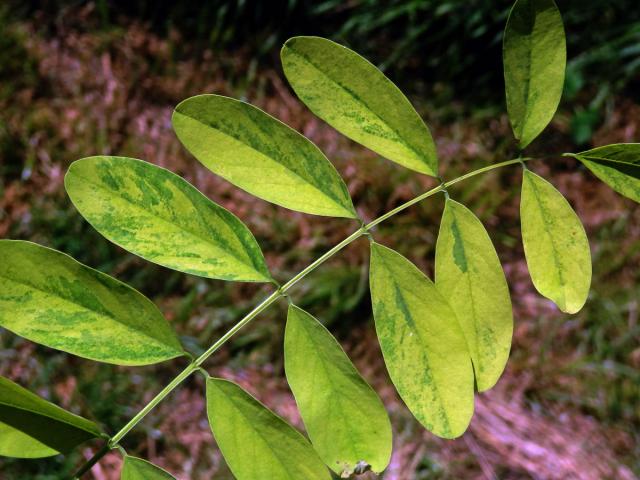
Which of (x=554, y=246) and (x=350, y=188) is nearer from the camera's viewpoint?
(x=554, y=246)

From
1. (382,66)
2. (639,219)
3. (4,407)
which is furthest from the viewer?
(639,219)

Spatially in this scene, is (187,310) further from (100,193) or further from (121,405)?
(100,193)

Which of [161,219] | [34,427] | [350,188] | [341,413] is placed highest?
[161,219]

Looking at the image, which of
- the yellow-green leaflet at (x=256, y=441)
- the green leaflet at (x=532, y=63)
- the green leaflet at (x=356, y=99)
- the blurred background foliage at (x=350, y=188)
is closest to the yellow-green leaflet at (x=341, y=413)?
the yellow-green leaflet at (x=256, y=441)

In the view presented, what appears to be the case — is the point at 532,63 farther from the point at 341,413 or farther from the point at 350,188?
the point at 350,188

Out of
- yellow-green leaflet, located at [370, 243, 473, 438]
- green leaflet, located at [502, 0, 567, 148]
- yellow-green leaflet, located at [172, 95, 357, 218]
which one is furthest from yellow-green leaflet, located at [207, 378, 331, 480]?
green leaflet, located at [502, 0, 567, 148]

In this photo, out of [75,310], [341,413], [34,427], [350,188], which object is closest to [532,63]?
[341,413]

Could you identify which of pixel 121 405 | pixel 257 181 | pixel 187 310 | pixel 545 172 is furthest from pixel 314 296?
pixel 257 181

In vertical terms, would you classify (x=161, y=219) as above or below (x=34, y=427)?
above
